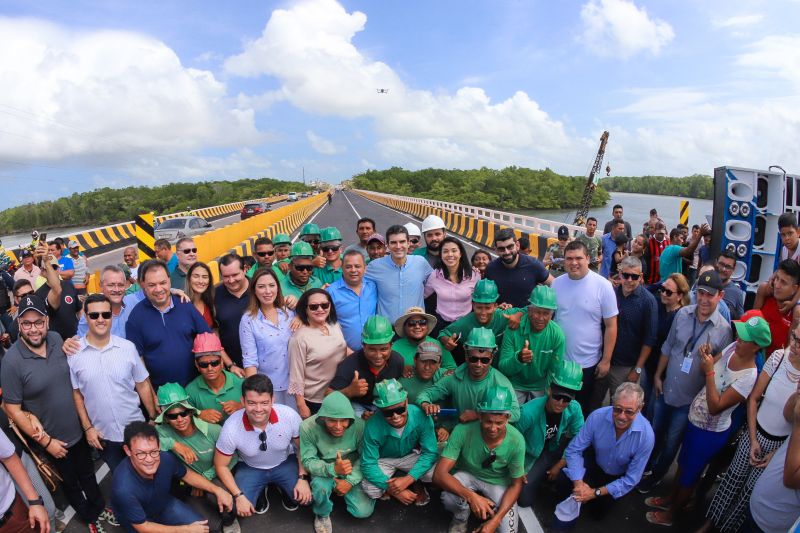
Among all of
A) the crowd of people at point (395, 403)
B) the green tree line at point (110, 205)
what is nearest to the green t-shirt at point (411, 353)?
the crowd of people at point (395, 403)

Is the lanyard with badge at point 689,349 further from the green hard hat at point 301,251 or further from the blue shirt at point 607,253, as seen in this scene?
the blue shirt at point 607,253

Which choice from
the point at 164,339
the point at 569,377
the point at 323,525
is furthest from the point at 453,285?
the point at 164,339

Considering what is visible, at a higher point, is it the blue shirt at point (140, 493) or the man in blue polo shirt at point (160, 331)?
the man in blue polo shirt at point (160, 331)

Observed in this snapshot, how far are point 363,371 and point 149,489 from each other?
69.5 inches

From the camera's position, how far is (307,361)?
4.02 m

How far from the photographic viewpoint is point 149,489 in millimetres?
3258

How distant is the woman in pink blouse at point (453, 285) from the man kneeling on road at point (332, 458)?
151 cm

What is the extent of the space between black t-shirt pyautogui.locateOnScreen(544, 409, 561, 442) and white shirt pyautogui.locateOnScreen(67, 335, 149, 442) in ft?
11.1

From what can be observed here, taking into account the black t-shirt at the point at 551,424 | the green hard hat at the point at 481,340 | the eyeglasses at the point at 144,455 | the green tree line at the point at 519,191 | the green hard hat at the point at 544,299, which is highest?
the green tree line at the point at 519,191

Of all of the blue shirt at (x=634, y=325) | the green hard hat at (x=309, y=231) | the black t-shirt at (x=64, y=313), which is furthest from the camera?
the green hard hat at (x=309, y=231)

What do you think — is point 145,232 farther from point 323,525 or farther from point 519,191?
point 519,191

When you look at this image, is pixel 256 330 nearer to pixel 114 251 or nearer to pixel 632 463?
pixel 632 463

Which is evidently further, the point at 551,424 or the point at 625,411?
the point at 551,424

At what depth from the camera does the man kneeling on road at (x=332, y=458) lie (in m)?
→ 3.55
